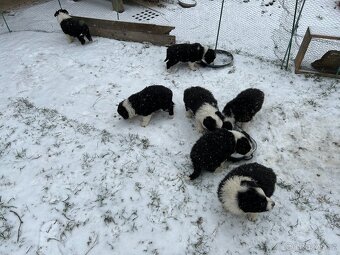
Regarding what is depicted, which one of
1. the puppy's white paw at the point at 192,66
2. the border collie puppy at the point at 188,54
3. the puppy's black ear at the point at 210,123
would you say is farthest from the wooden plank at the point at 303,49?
the puppy's black ear at the point at 210,123

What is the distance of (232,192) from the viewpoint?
14.2 feet

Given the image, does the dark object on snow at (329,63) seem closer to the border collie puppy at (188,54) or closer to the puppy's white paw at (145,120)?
the border collie puppy at (188,54)

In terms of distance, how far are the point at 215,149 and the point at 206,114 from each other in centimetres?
95

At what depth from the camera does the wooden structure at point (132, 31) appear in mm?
8648

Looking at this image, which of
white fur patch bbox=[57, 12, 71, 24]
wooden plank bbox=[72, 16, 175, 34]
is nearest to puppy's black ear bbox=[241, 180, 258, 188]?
wooden plank bbox=[72, 16, 175, 34]

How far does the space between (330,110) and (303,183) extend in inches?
83.9

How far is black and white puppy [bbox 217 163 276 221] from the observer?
13.7 ft

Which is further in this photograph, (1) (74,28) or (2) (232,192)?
(1) (74,28)

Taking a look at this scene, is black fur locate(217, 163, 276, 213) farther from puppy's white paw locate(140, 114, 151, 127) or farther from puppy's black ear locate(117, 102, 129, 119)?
puppy's black ear locate(117, 102, 129, 119)

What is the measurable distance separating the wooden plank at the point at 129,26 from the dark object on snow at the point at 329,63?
392cm

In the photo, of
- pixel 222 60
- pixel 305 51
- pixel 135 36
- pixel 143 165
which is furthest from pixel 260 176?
pixel 135 36

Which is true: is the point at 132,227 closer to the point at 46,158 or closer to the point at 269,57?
the point at 46,158

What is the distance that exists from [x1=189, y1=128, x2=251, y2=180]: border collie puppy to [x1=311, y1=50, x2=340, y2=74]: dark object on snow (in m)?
3.62

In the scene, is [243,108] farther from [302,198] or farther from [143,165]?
[143,165]
